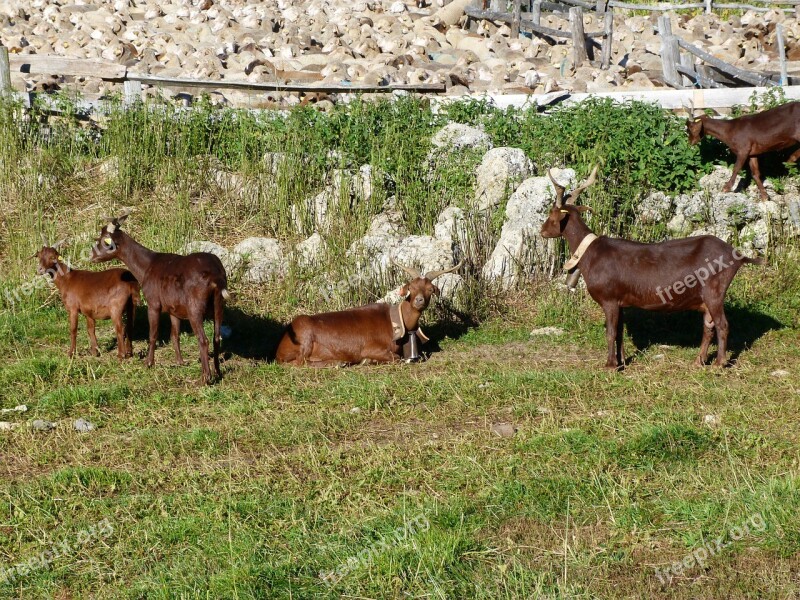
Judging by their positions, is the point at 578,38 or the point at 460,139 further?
the point at 578,38

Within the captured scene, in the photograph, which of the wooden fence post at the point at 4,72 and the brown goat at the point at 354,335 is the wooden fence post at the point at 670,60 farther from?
the wooden fence post at the point at 4,72

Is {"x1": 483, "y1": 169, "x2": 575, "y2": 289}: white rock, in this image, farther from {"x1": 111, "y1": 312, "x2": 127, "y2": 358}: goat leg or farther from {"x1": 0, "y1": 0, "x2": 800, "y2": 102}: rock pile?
{"x1": 0, "y1": 0, "x2": 800, "y2": 102}: rock pile

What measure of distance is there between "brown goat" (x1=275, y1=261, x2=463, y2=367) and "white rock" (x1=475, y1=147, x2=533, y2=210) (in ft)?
8.04

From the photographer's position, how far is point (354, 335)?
10328 millimetres

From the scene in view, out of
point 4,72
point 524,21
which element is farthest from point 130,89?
point 524,21

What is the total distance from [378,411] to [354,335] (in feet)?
A: 6.98

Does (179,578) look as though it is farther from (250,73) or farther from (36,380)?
(250,73)

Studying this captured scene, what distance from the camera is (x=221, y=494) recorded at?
21.6 ft

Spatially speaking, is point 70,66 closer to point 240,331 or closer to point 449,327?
point 240,331

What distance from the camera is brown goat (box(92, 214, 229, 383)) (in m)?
9.34

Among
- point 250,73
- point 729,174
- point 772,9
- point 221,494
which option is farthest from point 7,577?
point 772,9

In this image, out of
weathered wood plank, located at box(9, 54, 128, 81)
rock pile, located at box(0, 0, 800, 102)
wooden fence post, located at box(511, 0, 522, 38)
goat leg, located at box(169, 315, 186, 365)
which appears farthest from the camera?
wooden fence post, located at box(511, 0, 522, 38)

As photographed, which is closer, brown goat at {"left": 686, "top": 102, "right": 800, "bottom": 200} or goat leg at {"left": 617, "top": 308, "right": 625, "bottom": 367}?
goat leg at {"left": 617, "top": 308, "right": 625, "bottom": 367}

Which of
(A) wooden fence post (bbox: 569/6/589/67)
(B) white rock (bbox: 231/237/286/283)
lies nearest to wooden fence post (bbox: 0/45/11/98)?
(B) white rock (bbox: 231/237/286/283)
